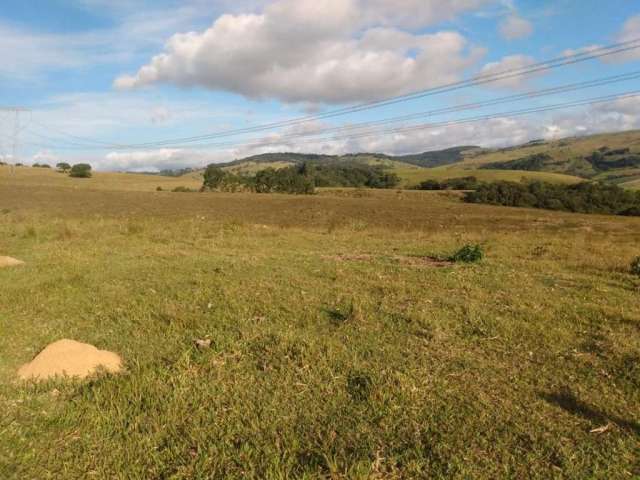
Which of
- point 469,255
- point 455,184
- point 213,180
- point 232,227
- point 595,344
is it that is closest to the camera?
point 595,344

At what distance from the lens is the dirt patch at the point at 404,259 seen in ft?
39.1

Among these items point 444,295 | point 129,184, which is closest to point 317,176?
point 129,184

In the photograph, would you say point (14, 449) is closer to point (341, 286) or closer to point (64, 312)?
point (64, 312)

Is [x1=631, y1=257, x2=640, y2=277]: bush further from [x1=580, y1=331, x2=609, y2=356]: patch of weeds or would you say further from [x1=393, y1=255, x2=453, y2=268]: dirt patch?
[x1=580, y1=331, x2=609, y2=356]: patch of weeds

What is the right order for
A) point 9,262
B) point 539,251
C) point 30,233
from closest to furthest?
point 9,262, point 539,251, point 30,233

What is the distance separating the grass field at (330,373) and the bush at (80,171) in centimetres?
8593

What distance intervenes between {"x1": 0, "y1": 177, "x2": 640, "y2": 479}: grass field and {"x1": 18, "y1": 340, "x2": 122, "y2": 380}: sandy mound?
0.79 ft

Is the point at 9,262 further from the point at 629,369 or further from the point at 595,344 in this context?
the point at 629,369

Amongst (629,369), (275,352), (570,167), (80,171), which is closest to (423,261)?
(629,369)

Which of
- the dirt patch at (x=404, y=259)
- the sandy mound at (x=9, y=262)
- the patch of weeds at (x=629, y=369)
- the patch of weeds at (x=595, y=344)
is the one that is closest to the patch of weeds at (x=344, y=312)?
the patch of weeds at (x=595, y=344)

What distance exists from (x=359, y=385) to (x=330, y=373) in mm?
450

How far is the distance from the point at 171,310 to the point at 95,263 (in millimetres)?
5837

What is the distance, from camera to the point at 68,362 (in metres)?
5.62

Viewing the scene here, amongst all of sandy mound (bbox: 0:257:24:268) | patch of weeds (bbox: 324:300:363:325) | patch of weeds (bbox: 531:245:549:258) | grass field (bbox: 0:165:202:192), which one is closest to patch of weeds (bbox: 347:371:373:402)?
patch of weeds (bbox: 324:300:363:325)
